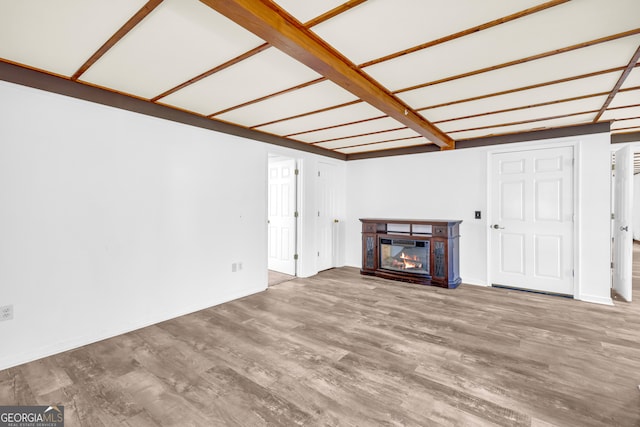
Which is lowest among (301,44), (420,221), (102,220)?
(420,221)

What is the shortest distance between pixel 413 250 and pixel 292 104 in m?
3.09

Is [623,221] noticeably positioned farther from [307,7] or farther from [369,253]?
[307,7]

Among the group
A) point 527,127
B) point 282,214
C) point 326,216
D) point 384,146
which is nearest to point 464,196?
point 527,127

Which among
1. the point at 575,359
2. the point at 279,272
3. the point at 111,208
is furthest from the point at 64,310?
the point at 575,359

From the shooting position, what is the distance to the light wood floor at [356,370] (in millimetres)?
1784

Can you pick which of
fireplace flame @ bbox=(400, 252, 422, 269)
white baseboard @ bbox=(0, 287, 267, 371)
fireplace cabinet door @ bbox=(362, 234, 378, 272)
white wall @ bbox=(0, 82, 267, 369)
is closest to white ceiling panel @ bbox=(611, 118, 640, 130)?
fireplace flame @ bbox=(400, 252, 422, 269)

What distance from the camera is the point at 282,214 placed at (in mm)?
5355

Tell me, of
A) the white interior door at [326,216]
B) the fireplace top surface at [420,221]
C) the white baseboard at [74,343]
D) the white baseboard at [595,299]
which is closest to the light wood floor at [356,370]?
the white baseboard at [74,343]

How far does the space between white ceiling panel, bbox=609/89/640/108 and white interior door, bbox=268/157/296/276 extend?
4080mm

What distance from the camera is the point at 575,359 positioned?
2393 mm

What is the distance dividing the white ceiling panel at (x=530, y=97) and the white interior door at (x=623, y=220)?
1826 millimetres

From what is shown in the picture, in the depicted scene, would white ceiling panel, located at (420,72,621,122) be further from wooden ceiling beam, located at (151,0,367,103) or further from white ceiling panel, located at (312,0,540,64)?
wooden ceiling beam, located at (151,0,367,103)

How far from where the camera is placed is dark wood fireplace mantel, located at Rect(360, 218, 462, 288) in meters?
4.52

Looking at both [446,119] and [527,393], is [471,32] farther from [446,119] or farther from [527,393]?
[527,393]
